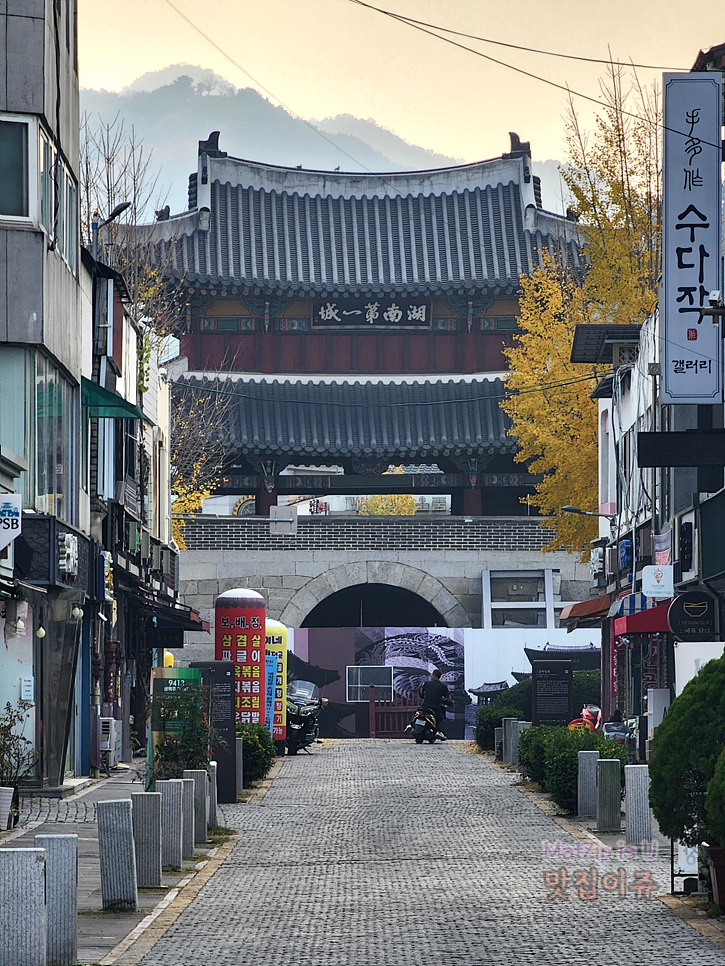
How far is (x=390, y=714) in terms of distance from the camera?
4338cm

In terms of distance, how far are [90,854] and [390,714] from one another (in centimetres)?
2815

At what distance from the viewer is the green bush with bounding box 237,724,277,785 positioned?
78.4ft

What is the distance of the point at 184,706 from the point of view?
17.7 metres

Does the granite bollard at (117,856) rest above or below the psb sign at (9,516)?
below

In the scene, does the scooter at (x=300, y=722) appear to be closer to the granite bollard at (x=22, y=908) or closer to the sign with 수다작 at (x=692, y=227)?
the sign with 수다작 at (x=692, y=227)

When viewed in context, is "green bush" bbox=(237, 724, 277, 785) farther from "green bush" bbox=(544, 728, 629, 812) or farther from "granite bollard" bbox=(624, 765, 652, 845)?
"granite bollard" bbox=(624, 765, 652, 845)

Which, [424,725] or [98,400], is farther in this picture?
[424,725]

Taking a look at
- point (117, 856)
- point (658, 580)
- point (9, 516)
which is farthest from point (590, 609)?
point (117, 856)

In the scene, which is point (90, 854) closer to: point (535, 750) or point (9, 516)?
point (9, 516)

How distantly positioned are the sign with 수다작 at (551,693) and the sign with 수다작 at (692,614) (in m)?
4.98

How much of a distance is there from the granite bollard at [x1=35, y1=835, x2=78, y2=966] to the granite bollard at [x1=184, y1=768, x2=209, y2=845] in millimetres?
6715

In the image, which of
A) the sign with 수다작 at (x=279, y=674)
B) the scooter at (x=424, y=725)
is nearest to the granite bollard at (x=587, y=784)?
the sign with 수다작 at (x=279, y=674)

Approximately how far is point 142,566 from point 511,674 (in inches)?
604

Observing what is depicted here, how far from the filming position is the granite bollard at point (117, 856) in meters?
11.4
